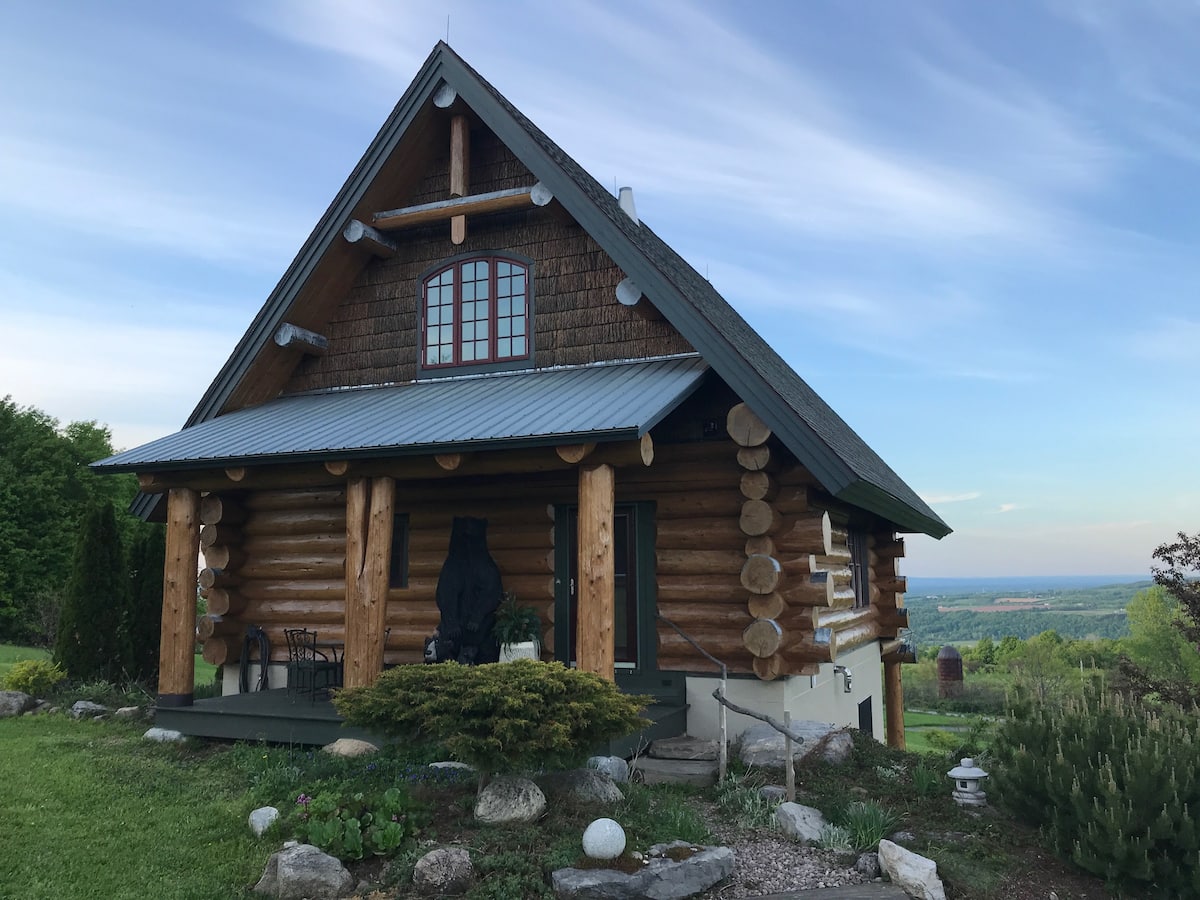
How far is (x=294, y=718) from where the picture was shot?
10125mm

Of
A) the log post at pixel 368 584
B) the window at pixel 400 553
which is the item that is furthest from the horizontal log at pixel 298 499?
the log post at pixel 368 584

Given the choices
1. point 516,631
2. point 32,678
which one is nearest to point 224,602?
point 32,678

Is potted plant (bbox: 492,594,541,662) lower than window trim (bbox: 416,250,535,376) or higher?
lower

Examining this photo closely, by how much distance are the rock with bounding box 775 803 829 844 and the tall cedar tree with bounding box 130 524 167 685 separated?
12.4m

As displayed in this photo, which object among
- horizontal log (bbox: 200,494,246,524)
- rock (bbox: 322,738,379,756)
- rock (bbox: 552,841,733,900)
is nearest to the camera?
rock (bbox: 552,841,733,900)

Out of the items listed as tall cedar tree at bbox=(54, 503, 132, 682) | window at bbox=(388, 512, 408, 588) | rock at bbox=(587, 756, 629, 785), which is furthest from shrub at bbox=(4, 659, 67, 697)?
rock at bbox=(587, 756, 629, 785)

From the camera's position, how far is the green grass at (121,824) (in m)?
6.72

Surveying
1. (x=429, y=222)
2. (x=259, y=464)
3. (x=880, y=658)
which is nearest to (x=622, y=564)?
(x=259, y=464)

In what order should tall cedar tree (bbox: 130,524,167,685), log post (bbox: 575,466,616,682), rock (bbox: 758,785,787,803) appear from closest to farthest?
rock (bbox: 758,785,787,803) → log post (bbox: 575,466,616,682) → tall cedar tree (bbox: 130,524,167,685)

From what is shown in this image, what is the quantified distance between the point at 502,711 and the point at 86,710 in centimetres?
912

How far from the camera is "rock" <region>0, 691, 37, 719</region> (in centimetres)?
1313

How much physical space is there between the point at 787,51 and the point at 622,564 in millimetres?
8651

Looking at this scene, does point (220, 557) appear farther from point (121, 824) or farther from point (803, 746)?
point (803, 746)

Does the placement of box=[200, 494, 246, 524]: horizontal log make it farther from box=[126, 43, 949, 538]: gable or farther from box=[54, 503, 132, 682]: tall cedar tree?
box=[54, 503, 132, 682]: tall cedar tree
